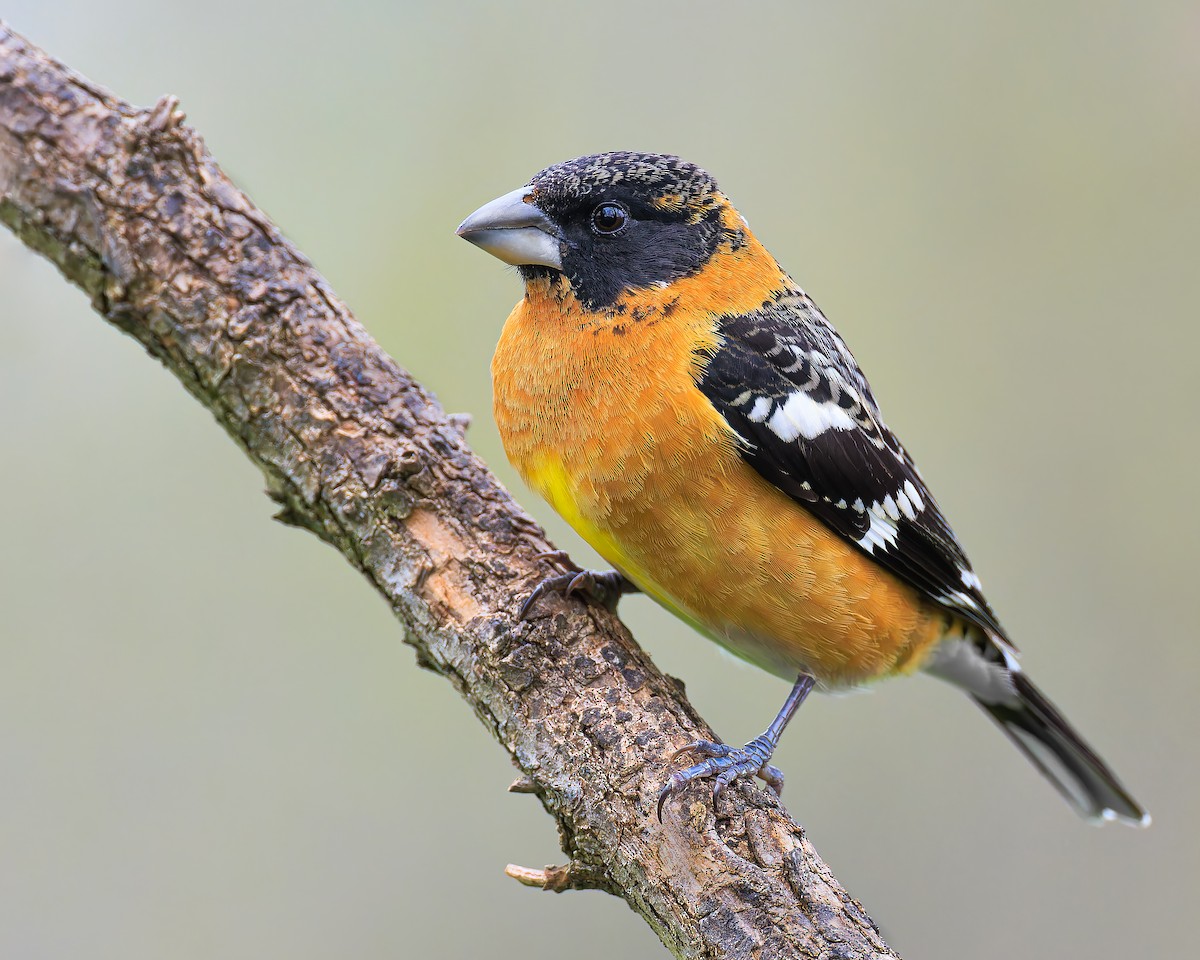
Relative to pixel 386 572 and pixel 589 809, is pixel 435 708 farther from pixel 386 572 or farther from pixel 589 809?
pixel 589 809

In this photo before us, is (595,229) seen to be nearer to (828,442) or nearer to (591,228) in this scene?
(591,228)

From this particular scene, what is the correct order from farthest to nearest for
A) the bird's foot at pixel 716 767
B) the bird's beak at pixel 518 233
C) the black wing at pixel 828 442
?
the bird's beak at pixel 518 233 → the black wing at pixel 828 442 → the bird's foot at pixel 716 767

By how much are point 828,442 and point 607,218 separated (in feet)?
3.58

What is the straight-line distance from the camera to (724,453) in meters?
3.34

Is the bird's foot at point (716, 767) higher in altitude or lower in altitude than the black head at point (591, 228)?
lower

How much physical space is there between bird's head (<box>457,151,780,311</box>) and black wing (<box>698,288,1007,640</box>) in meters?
0.36

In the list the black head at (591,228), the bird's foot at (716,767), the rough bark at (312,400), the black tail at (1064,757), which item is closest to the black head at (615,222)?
the black head at (591,228)

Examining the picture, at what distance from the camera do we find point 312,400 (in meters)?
3.65

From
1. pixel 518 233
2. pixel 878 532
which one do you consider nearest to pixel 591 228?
pixel 518 233

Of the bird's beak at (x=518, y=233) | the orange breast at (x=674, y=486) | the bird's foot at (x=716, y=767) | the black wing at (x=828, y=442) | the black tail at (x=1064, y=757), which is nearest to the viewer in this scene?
the bird's foot at (x=716, y=767)

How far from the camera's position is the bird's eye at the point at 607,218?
3.67 meters

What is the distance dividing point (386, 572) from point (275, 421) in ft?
2.13

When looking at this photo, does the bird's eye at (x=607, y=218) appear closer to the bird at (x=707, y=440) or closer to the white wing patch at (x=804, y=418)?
the bird at (x=707, y=440)

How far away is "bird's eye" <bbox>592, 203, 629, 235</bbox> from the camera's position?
12.0 feet
